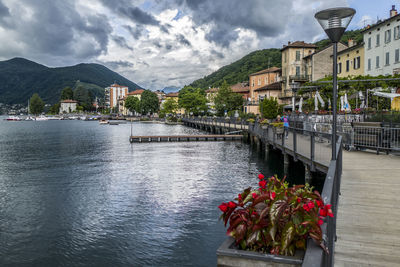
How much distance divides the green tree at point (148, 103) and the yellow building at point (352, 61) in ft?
362

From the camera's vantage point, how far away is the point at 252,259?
10.7 feet

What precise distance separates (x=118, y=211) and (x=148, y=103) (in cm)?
13996

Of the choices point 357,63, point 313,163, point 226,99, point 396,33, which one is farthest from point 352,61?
point 226,99

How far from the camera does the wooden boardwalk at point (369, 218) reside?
4.68m

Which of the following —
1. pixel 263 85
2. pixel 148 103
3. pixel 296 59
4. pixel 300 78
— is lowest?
pixel 148 103

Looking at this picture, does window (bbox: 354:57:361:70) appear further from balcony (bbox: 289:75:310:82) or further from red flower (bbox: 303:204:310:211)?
red flower (bbox: 303:204:310:211)

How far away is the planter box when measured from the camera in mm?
3199

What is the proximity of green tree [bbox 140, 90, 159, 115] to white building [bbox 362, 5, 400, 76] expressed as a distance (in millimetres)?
116903

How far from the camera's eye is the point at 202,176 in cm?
2012

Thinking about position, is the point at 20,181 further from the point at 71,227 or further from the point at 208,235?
the point at 208,235

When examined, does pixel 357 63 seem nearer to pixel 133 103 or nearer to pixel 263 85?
pixel 263 85

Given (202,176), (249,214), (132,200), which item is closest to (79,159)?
(202,176)

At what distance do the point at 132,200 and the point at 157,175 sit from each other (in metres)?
5.95

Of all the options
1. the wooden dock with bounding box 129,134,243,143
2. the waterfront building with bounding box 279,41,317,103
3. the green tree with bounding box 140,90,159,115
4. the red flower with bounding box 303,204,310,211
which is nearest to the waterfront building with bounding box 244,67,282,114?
the waterfront building with bounding box 279,41,317,103
